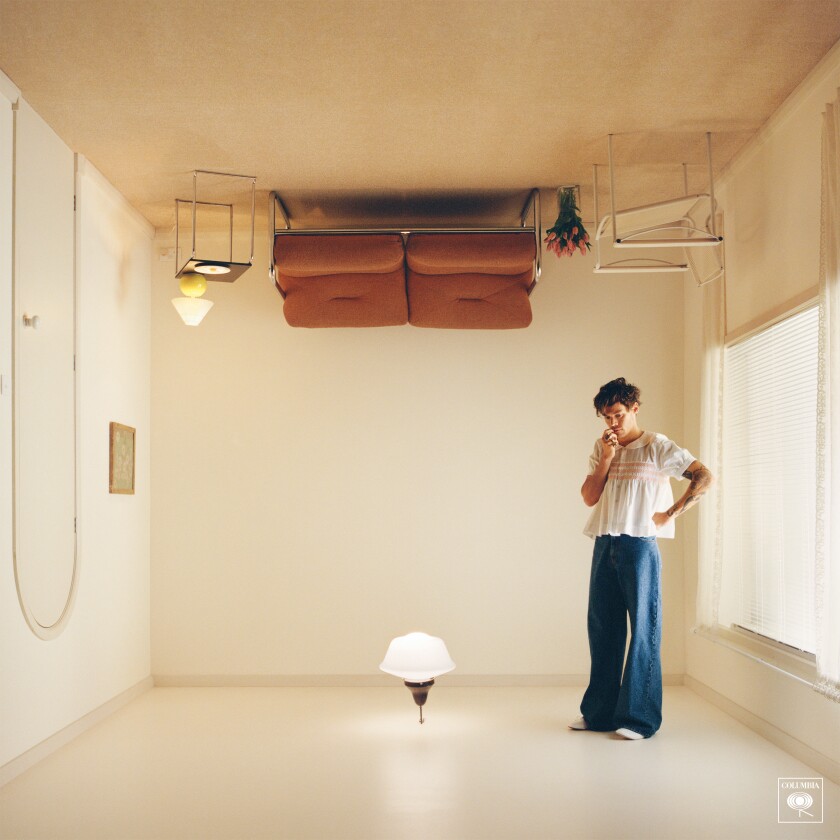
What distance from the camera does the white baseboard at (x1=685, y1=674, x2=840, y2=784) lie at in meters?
3.07

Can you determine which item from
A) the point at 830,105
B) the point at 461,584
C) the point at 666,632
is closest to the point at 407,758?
the point at 461,584

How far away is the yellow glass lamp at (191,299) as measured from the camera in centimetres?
444

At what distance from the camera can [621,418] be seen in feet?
12.1

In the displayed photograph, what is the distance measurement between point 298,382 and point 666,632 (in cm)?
248

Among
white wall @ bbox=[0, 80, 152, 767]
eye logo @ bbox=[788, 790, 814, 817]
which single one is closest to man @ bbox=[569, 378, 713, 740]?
eye logo @ bbox=[788, 790, 814, 817]

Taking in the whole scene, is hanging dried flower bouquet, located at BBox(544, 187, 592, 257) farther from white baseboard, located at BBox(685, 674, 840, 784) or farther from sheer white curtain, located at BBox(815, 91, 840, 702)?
white baseboard, located at BBox(685, 674, 840, 784)

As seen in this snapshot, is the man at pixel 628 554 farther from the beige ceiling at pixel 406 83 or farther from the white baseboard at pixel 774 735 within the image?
the beige ceiling at pixel 406 83

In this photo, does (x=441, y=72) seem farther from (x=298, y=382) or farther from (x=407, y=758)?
(x=407, y=758)

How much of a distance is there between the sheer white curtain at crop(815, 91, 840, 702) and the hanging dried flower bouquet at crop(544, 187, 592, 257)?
4.63 ft

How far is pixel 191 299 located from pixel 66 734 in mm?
2094

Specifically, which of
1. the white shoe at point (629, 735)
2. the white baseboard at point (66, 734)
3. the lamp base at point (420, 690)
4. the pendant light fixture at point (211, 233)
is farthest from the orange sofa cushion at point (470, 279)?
the white baseboard at point (66, 734)

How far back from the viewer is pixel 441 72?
126 inches

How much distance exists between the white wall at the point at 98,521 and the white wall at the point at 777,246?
9.52 ft

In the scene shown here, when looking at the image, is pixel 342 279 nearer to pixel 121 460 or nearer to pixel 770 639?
pixel 121 460
